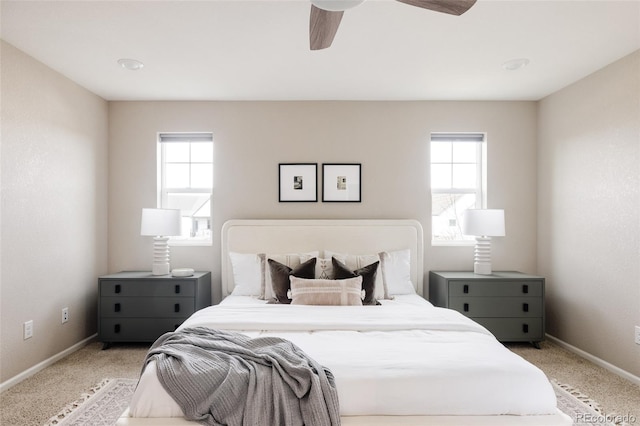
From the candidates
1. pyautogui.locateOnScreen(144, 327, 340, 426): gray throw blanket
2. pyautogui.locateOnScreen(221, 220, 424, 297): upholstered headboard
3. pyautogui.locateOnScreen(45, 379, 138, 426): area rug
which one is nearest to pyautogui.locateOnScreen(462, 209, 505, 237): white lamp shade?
pyautogui.locateOnScreen(221, 220, 424, 297): upholstered headboard

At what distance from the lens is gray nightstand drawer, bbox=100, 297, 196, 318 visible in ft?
11.9

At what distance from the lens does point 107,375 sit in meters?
3.04

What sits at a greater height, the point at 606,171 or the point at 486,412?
the point at 606,171

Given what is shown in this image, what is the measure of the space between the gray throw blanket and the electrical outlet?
182 centimetres

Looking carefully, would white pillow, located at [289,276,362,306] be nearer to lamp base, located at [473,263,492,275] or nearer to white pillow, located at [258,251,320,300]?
white pillow, located at [258,251,320,300]

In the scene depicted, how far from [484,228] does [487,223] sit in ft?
0.19

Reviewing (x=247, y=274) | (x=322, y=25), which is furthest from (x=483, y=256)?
(x=322, y=25)

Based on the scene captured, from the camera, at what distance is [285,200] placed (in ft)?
13.5

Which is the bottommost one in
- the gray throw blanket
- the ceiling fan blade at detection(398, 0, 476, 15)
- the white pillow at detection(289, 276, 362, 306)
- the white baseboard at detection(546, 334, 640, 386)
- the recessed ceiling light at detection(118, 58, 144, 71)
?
the white baseboard at detection(546, 334, 640, 386)

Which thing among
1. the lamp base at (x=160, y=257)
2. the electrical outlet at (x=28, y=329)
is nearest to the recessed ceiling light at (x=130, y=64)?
the lamp base at (x=160, y=257)

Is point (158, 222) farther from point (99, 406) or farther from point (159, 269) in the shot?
point (99, 406)

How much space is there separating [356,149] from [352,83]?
30.1 inches

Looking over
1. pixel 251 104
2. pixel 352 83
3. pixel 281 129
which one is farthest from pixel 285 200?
pixel 352 83

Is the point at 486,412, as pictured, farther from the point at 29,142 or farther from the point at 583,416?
the point at 29,142
